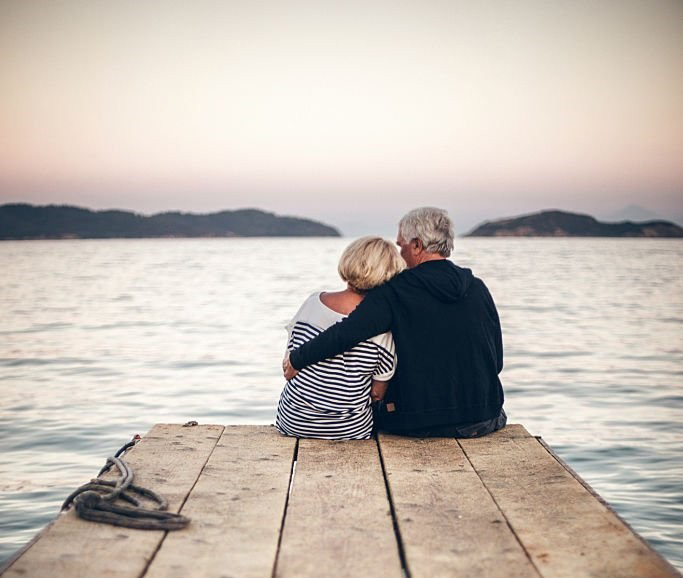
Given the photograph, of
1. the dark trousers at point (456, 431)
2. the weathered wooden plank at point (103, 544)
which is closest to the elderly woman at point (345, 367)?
the dark trousers at point (456, 431)

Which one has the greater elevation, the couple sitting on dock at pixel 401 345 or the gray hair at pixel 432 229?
the gray hair at pixel 432 229

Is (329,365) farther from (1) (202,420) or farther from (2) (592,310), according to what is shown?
(2) (592,310)

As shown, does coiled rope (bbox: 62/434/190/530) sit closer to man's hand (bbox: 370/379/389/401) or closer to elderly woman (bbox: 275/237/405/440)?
elderly woman (bbox: 275/237/405/440)

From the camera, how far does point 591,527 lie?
309 cm

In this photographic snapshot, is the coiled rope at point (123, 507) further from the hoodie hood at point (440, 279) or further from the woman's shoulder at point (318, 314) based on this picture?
the hoodie hood at point (440, 279)

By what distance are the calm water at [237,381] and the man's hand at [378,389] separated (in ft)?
7.69

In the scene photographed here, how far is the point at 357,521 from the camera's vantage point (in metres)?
3.16

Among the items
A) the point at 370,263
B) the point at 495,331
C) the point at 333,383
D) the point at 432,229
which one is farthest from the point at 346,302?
the point at 495,331

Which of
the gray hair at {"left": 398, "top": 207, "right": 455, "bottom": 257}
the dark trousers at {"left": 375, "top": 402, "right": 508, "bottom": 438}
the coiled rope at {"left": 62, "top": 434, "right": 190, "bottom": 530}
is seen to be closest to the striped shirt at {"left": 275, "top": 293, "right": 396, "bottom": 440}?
the dark trousers at {"left": 375, "top": 402, "right": 508, "bottom": 438}

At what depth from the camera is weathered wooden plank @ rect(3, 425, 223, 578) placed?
8.67 ft

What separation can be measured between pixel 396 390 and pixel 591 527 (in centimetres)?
156

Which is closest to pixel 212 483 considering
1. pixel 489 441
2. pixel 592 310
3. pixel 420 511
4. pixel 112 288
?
pixel 420 511

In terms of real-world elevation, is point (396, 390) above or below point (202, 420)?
above

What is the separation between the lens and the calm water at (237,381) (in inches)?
277
